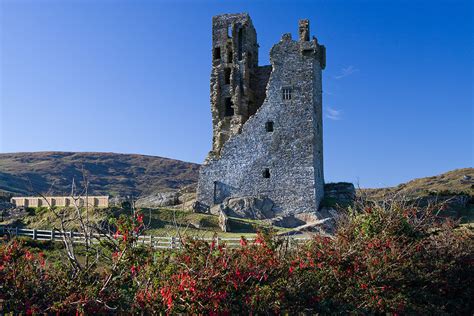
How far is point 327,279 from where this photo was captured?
36.3 feet

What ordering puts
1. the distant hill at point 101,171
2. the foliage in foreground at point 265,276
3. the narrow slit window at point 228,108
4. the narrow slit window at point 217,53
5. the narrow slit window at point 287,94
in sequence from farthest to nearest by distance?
the distant hill at point 101,171 < the narrow slit window at point 217,53 < the narrow slit window at point 228,108 < the narrow slit window at point 287,94 < the foliage in foreground at point 265,276

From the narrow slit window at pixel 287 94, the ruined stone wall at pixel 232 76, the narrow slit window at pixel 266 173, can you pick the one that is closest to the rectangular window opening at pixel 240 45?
the ruined stone wall at pixel 232 76

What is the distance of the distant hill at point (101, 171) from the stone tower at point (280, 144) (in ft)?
171

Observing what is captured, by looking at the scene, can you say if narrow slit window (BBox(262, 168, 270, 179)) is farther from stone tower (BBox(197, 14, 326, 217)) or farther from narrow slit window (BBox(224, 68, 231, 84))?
narrow slit window (BBox(224, 68, 231, 84))

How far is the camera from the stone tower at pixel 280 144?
3509 centimetres

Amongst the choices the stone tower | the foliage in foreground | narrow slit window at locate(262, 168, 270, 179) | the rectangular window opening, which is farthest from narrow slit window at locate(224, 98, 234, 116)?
the foliage in foreground

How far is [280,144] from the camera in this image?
35.9 metres

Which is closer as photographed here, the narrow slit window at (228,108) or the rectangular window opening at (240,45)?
the rectangular window opening at (240,45)

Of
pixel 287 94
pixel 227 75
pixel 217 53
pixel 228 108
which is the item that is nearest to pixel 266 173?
pixel 287 94

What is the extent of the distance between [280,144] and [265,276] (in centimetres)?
2674

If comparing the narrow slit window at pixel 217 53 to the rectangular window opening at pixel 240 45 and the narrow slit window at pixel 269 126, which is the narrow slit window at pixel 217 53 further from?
the narrow slit window at pixel 269 126

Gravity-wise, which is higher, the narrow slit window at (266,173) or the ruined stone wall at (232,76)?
the ruined stone wall at (232,76)

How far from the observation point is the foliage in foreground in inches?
303

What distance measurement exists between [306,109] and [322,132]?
Answer: 3.75 meters
